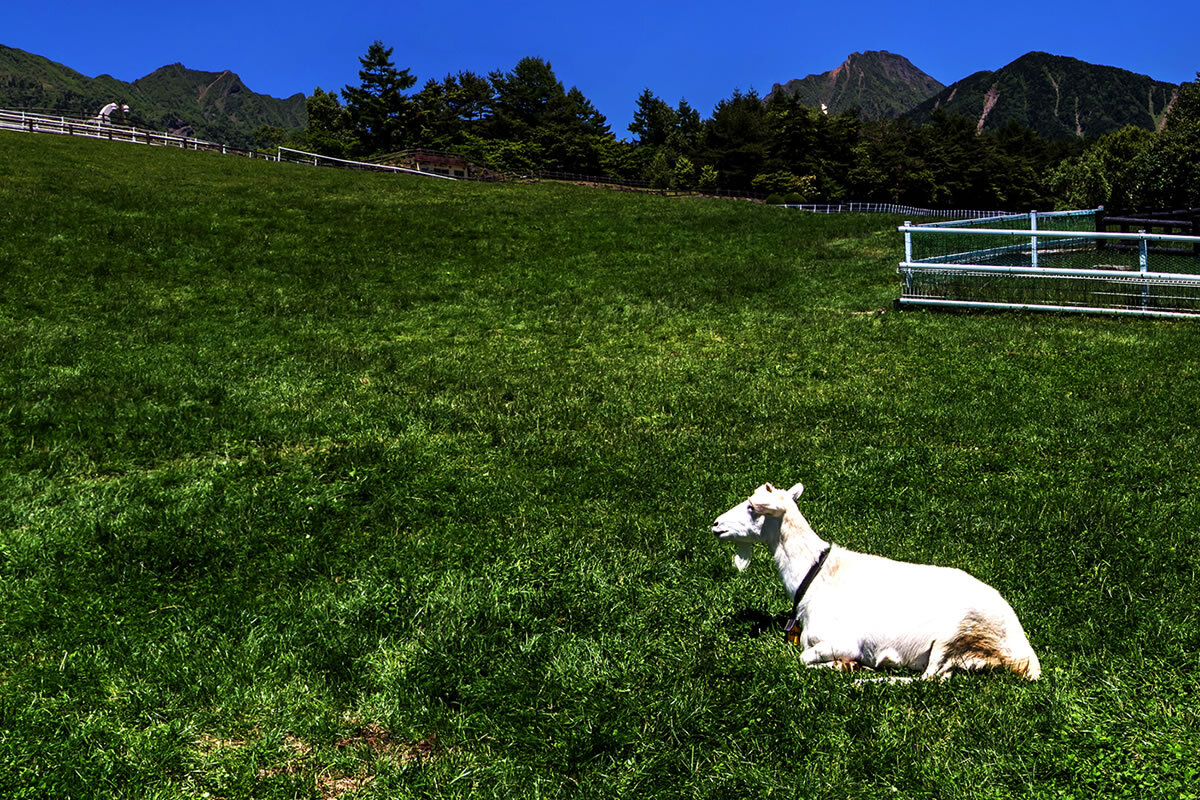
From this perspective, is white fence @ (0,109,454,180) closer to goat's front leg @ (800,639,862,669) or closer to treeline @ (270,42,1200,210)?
treeline @ (270,42,1200,210)

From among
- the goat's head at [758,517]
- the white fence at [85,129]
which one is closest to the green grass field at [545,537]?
the goat's head at [758,517]

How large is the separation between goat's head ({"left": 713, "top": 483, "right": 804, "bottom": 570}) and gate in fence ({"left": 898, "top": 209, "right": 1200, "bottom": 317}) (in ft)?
42.3

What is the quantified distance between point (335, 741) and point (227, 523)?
3340 mm

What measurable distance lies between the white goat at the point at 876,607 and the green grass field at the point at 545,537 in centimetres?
20

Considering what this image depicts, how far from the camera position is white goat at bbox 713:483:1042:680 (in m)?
4.47

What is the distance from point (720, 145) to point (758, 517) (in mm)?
94323

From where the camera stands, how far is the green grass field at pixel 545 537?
13.9ft

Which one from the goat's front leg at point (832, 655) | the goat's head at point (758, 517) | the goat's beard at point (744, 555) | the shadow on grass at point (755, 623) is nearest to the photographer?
the goat's front leg at point (832, 655)

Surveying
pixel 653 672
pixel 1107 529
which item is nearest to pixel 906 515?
pixel 1107 529

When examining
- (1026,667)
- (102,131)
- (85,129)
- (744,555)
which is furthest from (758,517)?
(85,129)

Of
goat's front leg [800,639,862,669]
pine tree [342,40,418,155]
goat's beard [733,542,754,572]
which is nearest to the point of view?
goat's front leg [800,639,862,669]

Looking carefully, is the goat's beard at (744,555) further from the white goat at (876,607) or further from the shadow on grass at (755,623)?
the shadow on grass at (755,623)

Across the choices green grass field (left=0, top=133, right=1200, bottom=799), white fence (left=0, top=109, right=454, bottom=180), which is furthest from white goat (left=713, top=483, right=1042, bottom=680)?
white fence (left=0, top=109, right=454, bottom=180)

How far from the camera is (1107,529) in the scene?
663 centimetres
